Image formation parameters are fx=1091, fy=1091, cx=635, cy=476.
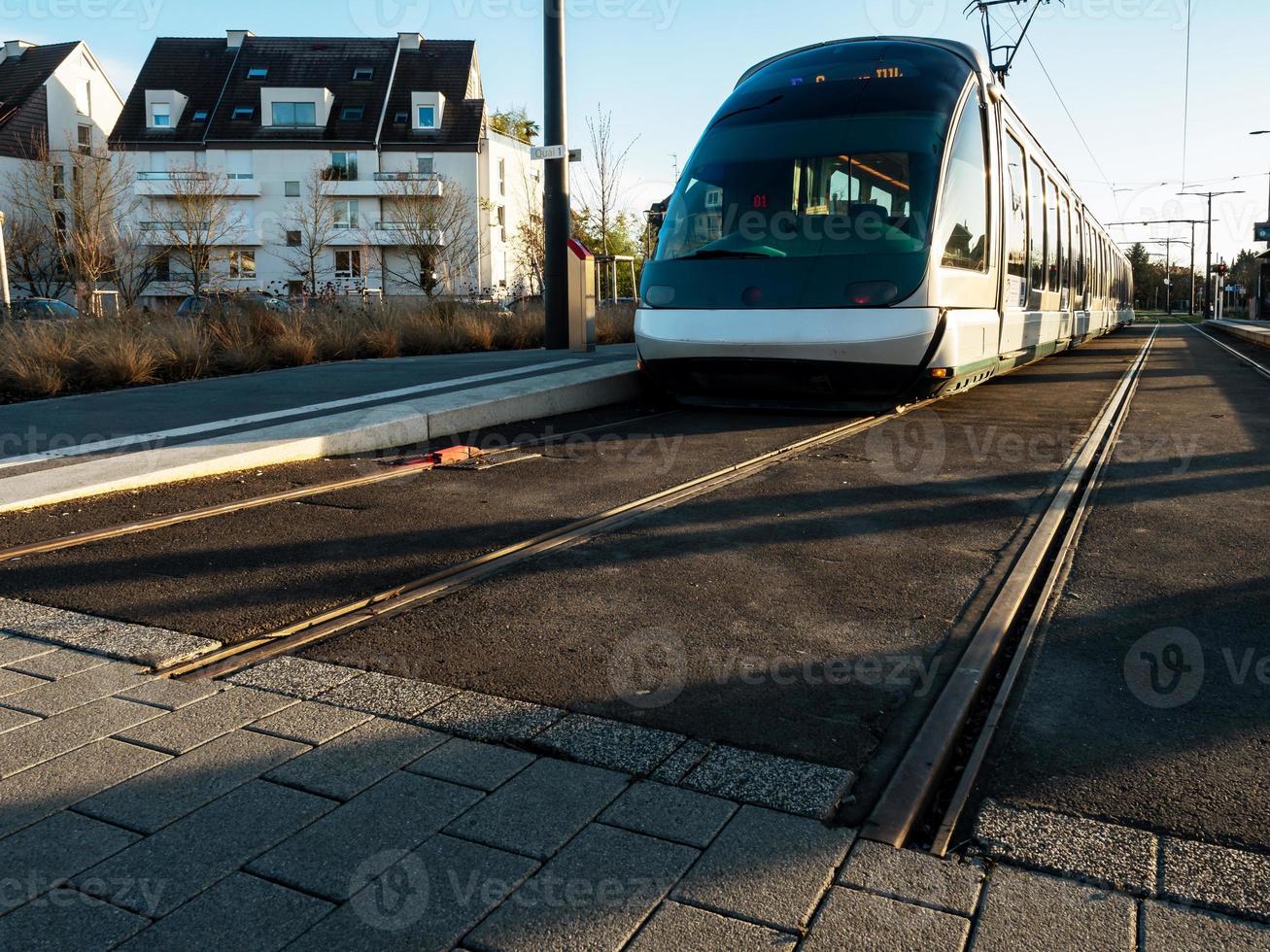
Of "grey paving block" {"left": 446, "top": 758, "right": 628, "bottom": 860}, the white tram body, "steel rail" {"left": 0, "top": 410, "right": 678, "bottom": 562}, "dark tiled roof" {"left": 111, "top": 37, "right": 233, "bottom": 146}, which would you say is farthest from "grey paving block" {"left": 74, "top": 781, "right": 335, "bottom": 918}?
"dark tiled roof" {"left": 111, "top": 37, "right": 233, "bottom": 146}

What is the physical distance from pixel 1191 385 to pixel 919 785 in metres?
14.2

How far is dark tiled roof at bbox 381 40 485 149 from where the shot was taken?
2211 inches

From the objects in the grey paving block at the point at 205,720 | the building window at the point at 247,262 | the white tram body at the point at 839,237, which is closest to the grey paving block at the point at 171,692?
the grey paving block at the point at 205,720

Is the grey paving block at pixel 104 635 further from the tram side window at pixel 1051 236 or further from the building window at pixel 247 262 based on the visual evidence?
the building window at pixel 247 262

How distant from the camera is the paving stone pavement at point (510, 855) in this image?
210 cm

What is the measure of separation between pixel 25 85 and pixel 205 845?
63.6m

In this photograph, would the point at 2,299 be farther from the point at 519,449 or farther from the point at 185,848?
the point at 185,848

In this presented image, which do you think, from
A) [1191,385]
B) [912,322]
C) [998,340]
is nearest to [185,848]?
[912,322]

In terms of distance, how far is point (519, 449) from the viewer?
8.38m

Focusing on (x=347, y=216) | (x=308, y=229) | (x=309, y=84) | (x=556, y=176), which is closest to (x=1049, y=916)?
(x=556, y=176)

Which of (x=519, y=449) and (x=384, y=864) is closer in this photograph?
(x=384, y=864)

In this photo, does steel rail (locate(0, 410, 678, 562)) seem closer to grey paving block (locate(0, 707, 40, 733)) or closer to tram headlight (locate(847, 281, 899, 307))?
grey paving block (locate(0, 707, 40, 733))

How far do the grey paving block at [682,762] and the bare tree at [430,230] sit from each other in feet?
108

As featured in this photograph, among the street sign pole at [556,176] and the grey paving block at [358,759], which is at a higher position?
the street sign pole at [556,176]
